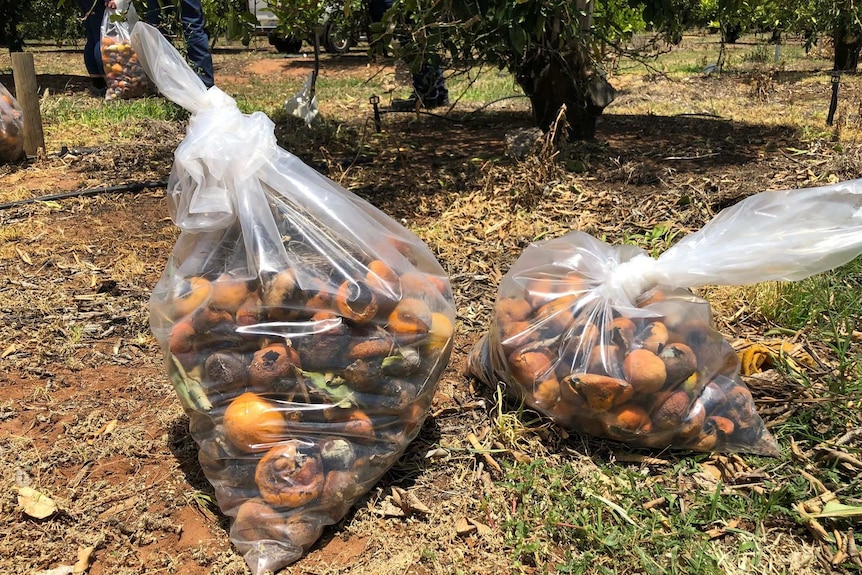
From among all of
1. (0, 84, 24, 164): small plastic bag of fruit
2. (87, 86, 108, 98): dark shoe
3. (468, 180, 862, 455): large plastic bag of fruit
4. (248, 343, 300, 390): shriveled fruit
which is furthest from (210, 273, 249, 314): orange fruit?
(87, 86, 108, 98): dark shoe

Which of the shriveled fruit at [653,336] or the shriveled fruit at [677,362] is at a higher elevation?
the shriveled fruit at [653,336]

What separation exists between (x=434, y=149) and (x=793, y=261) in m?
3.27

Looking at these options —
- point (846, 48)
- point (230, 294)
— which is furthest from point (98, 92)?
point (846, 48)

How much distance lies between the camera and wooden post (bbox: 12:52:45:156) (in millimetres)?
4434

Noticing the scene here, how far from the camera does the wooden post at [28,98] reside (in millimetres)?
4434

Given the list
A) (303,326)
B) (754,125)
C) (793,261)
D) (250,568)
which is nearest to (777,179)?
(754,125)

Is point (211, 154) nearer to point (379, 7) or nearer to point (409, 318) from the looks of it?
point (409, 318)

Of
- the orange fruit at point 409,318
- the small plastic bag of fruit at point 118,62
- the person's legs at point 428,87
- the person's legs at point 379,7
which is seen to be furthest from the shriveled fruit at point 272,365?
the small plastic bag of fruit at point 118,62

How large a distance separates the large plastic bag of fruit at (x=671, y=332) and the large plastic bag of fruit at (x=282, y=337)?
0.34m

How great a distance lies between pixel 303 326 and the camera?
61.2 inches

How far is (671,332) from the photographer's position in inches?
69.7

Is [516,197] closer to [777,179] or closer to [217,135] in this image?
[777,179]

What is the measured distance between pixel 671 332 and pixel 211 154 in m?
1.22

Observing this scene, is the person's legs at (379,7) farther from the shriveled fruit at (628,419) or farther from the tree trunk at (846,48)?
the tree trunk at (846,48)
